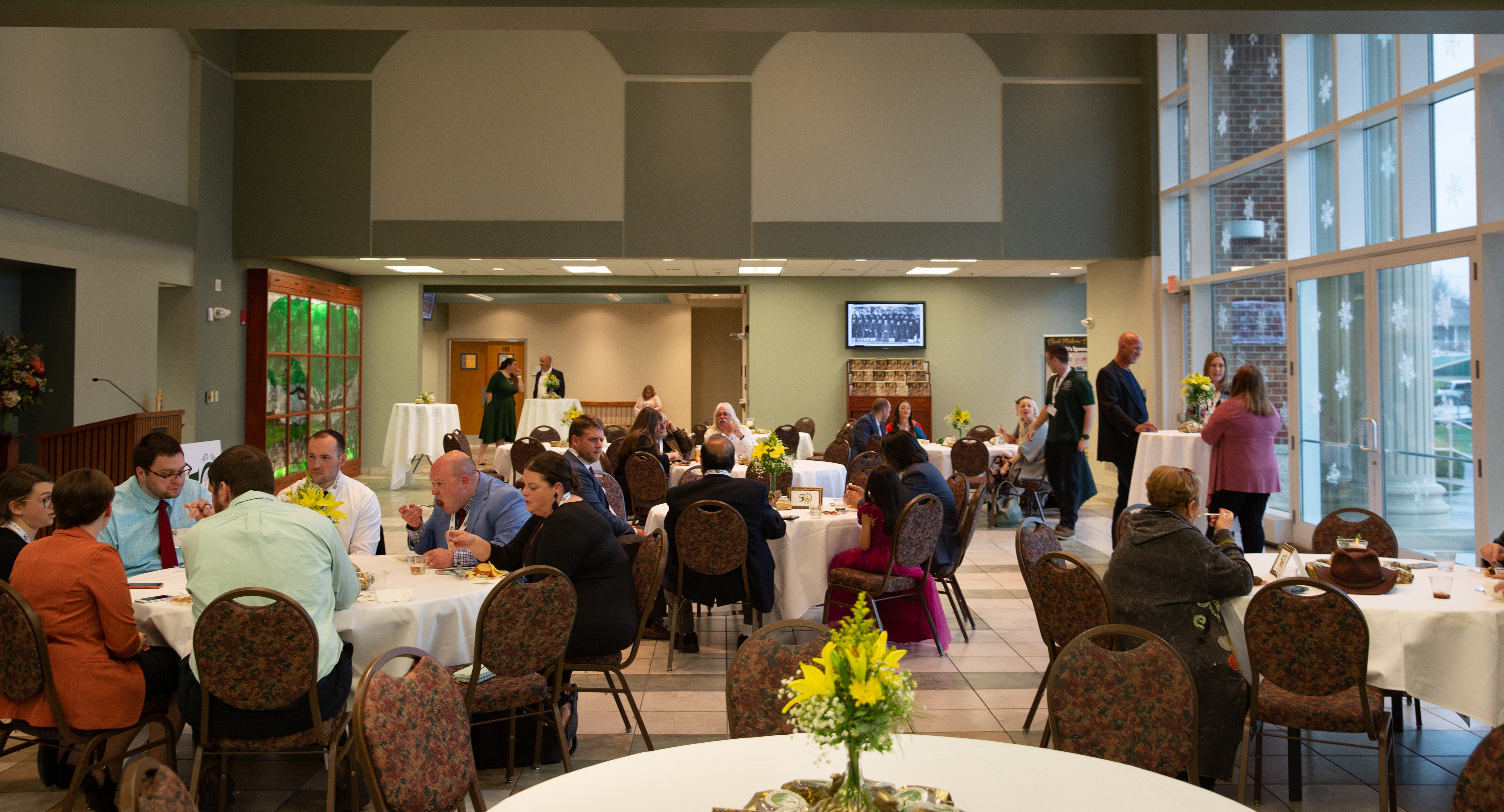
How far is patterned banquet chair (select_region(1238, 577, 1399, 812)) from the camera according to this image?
10.4 feet

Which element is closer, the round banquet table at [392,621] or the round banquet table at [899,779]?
the round banquet table at [899,779]

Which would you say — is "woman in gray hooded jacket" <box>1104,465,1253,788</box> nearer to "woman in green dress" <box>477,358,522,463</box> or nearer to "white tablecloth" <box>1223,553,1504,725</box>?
"white tablecloth" <box>1223,553,1504,725</box>

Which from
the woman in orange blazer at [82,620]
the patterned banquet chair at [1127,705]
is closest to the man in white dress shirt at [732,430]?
the woman in orange blazer at [82,620]

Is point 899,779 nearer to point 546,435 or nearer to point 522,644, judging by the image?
point 522,644

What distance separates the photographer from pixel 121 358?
30.4ft

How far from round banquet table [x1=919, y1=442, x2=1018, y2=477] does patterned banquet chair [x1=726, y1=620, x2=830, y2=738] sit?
24.3ft

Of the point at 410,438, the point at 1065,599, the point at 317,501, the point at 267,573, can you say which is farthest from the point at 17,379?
the point at 1065,599

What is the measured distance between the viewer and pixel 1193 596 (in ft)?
11.4

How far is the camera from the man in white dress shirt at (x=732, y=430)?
27.9 feet

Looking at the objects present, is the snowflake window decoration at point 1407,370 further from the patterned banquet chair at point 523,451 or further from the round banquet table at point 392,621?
the patterned banquet chair at point 523,451

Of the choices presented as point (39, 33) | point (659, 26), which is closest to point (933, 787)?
point (659, 26)

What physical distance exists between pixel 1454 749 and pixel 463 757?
3.87 meters

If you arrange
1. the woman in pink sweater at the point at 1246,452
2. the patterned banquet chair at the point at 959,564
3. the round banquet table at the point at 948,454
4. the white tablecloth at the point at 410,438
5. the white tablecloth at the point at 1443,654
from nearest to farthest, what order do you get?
the white tablecloth at the point at 1443,654
the patterned banquet chair at the point at 959,564
the woman in pink sweater at the point at 1246,452
the round banquet table at the point at 948,454
the white tablecloth at the point at 410,438

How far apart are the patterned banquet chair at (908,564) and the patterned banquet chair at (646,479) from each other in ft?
8.19
